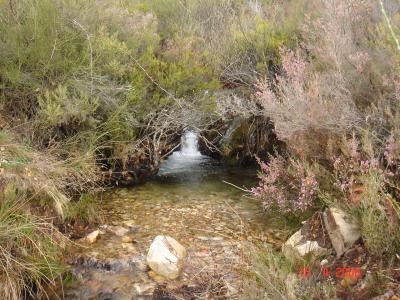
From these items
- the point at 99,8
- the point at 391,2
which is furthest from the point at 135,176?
the point at 391,2

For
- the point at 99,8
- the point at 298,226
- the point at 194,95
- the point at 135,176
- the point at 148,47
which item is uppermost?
the point at 99,8

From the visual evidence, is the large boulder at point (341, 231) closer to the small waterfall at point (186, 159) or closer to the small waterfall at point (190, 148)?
the small waterfall at point (186, 159)

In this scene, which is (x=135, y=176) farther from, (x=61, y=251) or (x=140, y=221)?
(x=61, y=251)

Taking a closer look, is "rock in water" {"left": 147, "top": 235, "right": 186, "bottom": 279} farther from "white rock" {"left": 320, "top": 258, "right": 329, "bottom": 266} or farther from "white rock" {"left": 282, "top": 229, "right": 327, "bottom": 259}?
"white rock" {"left": 320, "top": 258, "right": 329, "bottom": 266}

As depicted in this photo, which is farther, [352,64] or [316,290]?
[352,64]

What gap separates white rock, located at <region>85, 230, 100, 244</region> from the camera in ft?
15.7

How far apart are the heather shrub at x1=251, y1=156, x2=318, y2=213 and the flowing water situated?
0.39m

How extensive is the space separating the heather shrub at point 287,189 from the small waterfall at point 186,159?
2.93m

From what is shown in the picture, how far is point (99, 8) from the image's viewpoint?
6.18 m

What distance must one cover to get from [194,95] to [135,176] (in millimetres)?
1592

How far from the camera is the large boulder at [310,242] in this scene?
3979 mm
